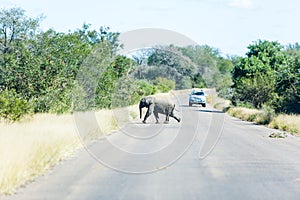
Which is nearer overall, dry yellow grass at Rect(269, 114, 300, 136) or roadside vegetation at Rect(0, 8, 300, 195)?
roadside vegetation at Rect(0, 8, 300, 195)

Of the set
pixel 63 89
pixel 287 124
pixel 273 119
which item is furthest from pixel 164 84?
pixel 63 89

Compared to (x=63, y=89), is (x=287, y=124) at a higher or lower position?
lower

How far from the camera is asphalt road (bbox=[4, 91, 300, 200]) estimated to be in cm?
1179

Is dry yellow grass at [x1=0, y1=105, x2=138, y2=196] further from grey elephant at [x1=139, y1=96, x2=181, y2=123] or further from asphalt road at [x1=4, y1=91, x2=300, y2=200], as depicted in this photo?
grey elephant at [x1=139, y1=96, x2=181, y2=123]

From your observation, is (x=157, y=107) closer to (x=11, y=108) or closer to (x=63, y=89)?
(x=63, y=89)

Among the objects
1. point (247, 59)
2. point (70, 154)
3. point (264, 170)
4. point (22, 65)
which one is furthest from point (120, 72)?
point (264, 170)

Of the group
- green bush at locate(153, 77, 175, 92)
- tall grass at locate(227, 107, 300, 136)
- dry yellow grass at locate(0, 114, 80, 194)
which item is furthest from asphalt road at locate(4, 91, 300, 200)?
green bush at locate(153, 77, 175, 92)

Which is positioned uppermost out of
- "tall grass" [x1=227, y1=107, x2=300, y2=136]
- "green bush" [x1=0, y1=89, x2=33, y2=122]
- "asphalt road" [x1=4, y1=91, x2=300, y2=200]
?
"green bush" [x1=0, y1=89, x2=33, y2=122]

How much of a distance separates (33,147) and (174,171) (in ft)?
12.2

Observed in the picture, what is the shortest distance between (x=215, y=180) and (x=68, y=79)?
1855 centimetres

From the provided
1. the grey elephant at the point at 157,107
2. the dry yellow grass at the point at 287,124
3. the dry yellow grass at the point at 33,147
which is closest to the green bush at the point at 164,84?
the dry yellow grass at the point at 287,124

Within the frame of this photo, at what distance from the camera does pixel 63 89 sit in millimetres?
30531

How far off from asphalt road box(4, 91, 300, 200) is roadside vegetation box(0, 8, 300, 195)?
86 centimetres

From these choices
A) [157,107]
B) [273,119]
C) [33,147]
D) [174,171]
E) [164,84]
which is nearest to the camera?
[174,171]
